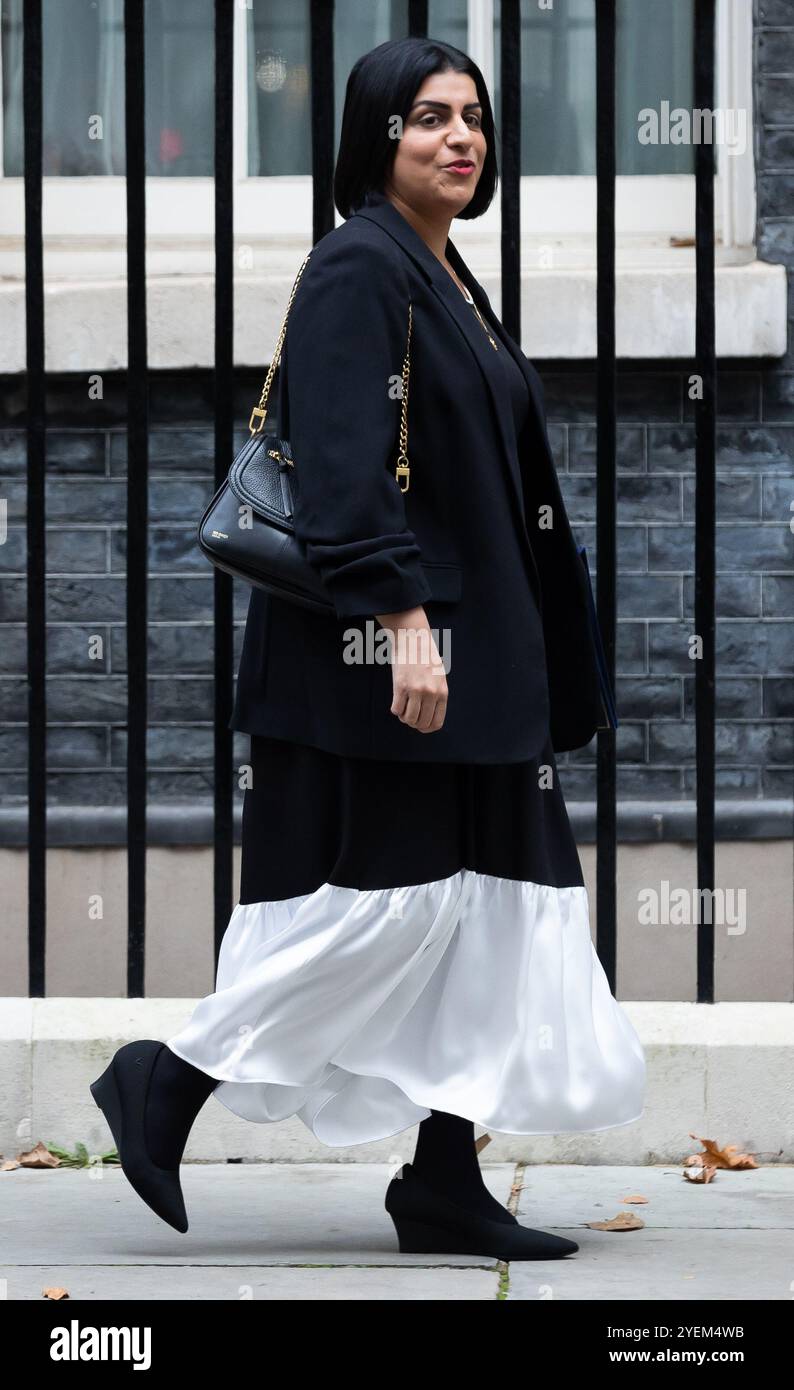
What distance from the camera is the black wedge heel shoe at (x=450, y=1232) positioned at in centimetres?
323

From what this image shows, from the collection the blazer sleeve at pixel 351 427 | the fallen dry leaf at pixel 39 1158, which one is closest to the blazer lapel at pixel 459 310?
the blazer sleeve at pixel 351 427

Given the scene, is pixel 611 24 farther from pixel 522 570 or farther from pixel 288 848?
pixel 288 848

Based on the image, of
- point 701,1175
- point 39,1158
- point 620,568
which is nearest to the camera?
point 701,1175

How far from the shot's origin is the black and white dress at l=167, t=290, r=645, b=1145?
314 cm

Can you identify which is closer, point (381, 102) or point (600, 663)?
point (381, 102)

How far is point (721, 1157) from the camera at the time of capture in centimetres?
385

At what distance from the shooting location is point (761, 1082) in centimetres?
388

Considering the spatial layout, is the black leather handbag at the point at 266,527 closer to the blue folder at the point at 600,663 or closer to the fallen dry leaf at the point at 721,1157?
the blue folder at the point at 600,663

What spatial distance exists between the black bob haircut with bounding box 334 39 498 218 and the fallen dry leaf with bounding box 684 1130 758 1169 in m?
1.98

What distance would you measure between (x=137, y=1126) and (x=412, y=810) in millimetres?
721

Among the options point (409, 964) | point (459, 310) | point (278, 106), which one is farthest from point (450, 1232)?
point (278, 106)

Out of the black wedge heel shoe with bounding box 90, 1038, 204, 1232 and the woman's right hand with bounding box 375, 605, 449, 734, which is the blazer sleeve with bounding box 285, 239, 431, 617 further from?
the black wedge heel shoe with bounding box 90, 1038, 204, 1232

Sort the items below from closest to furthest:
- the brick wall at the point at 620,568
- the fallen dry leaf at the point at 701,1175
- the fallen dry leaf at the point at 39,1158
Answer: the fallen dry leaf at the point at 701,1175, the fallen dry leaf at the point at 39,1158, the brick wall at the point at 620,568

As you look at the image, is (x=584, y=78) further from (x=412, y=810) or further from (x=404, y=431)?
(x=412, y=810)
